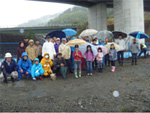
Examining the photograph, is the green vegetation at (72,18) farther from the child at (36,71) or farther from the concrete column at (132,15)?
the child at (36,71)

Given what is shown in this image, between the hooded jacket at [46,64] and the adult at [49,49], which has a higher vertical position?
the adult at [49,49]

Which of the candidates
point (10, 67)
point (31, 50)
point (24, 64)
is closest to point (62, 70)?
point (24, 64)

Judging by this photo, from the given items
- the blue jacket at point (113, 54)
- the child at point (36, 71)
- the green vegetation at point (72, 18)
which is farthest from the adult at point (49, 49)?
the green vegetation at point (72, 18)

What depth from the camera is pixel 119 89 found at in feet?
17.4

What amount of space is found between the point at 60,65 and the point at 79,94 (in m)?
2.39

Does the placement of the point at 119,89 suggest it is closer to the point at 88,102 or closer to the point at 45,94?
the point at 88,102

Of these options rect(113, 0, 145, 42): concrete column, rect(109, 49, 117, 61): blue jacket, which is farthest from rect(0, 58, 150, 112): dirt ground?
rect(113, 0, 145, 42): concrete column

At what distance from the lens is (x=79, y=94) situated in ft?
16.3

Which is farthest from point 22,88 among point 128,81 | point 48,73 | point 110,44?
point 110,44

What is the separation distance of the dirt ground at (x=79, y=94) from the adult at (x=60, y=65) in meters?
0.39

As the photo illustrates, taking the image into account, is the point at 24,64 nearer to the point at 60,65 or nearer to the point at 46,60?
the point at 46,60

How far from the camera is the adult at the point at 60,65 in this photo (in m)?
6.92

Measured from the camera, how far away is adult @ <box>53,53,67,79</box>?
22.7ft

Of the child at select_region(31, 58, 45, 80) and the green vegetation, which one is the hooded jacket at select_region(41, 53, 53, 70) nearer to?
the child at select_region(31, 58, 45, 80)
